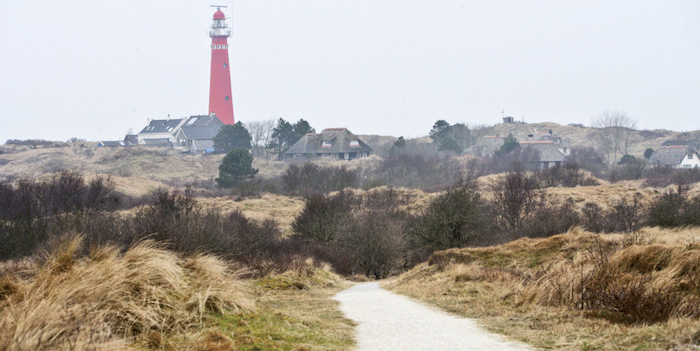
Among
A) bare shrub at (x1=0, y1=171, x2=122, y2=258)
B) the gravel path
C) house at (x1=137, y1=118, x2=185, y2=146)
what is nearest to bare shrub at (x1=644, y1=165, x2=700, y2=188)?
bare shrub at (x1=0, y1=171, x2=122, y2=258)

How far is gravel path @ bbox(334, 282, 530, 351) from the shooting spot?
8.20m

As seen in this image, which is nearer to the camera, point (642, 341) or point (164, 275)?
point (642, 341)

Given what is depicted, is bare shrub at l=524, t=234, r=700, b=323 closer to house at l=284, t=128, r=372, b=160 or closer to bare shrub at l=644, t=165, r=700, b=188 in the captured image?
bare shrub at l=644, t=165, r=700, b=188

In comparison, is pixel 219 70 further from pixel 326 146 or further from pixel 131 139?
pixel 131 139

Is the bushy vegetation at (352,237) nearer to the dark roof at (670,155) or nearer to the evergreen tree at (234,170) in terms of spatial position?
the evergreen tree at (234,170)

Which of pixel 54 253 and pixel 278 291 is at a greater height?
pixel 54 253

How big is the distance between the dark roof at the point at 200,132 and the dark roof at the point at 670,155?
75184 mm

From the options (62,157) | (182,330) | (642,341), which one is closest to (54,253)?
(182,330)

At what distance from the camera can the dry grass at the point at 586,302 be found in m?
7.61

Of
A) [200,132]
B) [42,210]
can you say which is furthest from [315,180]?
[200,132]

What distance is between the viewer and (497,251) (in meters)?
20.4

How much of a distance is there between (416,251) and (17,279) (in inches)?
1197

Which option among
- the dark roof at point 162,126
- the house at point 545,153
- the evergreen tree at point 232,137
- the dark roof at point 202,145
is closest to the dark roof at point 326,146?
the evergreen tree at point 232,137

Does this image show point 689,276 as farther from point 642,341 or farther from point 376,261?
point 376,261
